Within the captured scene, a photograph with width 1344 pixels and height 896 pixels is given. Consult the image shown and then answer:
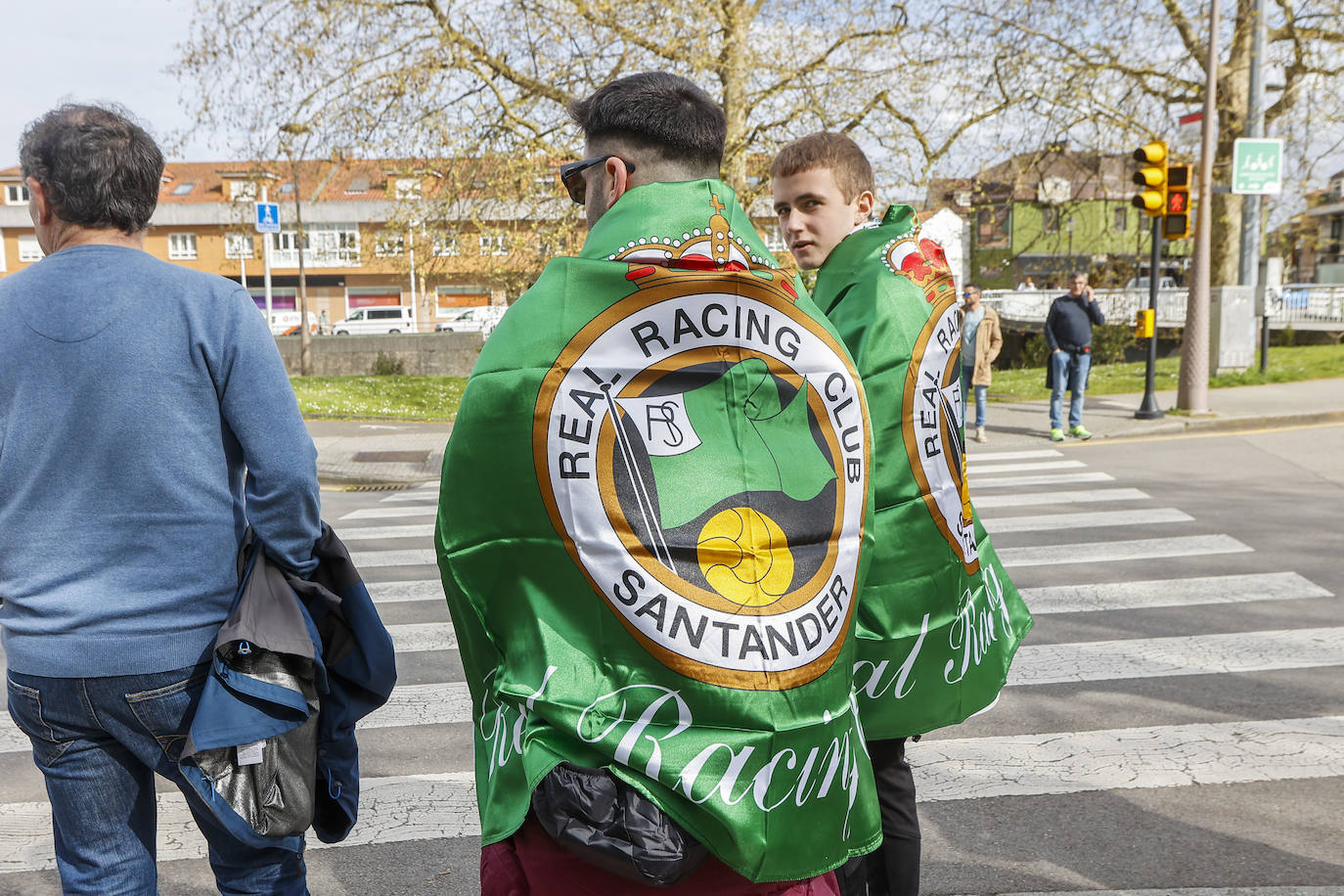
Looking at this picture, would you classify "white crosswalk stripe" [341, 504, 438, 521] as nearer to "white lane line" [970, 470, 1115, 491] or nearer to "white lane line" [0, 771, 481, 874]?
"white lane line" [970, 470, 1115, 491]

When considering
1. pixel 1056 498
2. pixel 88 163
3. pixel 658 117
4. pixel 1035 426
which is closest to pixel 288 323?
pixel 1035 426

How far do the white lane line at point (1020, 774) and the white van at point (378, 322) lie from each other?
141 ft

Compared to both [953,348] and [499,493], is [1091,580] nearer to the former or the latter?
[953,348]

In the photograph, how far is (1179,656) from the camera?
5.45 metres

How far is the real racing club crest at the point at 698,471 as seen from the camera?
A: 4.95 ft

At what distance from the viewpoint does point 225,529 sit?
219 cm

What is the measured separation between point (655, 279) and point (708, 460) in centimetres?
26

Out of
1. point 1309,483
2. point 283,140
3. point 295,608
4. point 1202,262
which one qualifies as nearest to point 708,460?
point 295,608

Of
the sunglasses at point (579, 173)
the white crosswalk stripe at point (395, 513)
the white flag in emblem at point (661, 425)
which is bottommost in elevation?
the white crosswalk stripe at point (395, 513)

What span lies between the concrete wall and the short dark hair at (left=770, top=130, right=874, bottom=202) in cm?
2748

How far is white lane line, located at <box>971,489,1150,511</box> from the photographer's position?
31.5 feet

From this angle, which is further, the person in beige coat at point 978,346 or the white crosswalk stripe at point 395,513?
the person in beige coat at point 978,346

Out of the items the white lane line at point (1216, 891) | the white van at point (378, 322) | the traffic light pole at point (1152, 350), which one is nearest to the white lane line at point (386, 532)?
the white lane line at point (1216, 891)

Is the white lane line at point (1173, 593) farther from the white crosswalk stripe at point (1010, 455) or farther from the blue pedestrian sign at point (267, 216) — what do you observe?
the blue pedestrian sign at point (267, 216)
